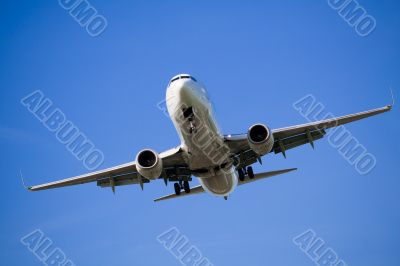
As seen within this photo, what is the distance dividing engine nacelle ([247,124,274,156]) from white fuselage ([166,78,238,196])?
159 cm

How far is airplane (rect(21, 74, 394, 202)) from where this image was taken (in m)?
21.8

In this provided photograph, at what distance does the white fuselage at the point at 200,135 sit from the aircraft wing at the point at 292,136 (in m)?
0.66

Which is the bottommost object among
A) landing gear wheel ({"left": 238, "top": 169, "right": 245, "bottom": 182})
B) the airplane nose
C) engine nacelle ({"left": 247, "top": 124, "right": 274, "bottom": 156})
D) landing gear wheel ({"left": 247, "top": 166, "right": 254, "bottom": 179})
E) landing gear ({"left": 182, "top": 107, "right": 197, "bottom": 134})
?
landing gear ({"left": 182, "top": 107, "right": 197, "bottom": 134})

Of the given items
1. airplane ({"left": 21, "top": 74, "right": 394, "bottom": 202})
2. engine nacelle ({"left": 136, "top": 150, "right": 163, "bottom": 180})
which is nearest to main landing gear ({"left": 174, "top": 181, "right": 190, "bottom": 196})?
airplane ({"left": 21, "top": 74, "right": 394, "bottom": 202})

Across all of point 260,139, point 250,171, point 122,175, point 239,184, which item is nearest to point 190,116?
point 260,139

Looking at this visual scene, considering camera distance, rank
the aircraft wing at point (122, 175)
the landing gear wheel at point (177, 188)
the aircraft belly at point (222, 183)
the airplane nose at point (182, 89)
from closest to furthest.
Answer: the airplane nose at point (182, 89) < the aircraft wing at point (122, 175) < the aircraft belly at point (222, 183) < the landing gear wheel at point (177, 188)

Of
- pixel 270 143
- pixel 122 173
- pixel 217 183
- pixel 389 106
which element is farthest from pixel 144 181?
pixel 389 106

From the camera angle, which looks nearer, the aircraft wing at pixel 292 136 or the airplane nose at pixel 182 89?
the airplane nose at pixel 182 89

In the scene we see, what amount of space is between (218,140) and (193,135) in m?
1.51

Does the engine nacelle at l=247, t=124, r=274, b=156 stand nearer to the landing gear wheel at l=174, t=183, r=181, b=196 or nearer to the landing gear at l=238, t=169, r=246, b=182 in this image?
the landing gear at l=238, t=169, r=246, b=182

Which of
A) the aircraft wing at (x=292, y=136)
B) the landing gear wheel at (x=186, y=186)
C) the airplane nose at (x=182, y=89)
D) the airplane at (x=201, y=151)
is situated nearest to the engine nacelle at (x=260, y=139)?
the airplane at (x=201, y=151)

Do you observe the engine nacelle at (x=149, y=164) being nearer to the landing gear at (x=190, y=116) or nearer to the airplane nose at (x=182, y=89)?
the landing gear at (x=190, y=116)

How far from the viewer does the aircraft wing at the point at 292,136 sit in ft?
79.5

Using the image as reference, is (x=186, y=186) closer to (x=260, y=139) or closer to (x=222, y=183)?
(x=222, y=183)
